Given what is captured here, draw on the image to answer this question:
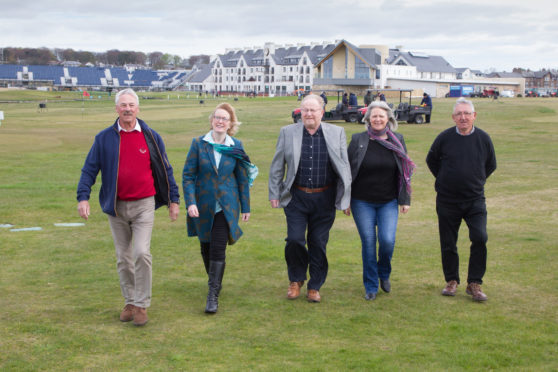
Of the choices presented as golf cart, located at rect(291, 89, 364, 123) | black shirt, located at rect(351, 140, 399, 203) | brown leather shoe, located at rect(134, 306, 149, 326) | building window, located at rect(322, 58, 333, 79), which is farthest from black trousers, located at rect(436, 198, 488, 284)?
building window, located at rect(322, 58, 333, 79)

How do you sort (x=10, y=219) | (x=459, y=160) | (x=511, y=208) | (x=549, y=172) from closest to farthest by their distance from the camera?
(x=459, y=160), (x=10, y=219), (x=511, y=208), (x=549, y=172)

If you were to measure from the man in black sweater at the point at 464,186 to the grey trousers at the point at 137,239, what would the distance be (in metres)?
2.97

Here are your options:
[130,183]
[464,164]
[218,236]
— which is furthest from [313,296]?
[130,183]

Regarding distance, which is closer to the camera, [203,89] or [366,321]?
[366,321]

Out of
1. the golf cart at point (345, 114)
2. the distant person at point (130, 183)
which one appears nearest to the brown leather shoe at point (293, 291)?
the distant person at point (130, 183)

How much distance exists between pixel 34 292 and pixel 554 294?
5.43 metres

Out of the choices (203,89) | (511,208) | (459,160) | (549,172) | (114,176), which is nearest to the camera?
(114,176)

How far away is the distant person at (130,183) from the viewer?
5348mm

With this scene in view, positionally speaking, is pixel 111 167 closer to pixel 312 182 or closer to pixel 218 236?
pixel 218 236

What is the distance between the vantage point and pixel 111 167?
5.35 m

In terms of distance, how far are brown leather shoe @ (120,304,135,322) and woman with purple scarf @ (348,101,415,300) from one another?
234 cm

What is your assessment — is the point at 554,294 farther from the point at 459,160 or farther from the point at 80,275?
the point at 80,275

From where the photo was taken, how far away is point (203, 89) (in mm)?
153125

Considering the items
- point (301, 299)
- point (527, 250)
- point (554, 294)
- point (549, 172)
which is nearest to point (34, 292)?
point (301, 299)
